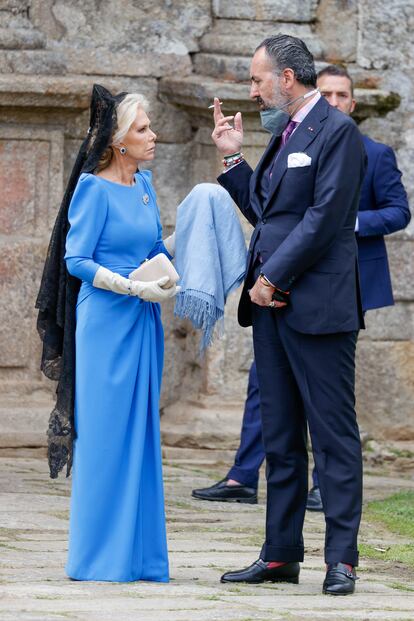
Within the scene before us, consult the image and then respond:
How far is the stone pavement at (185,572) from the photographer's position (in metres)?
4.43

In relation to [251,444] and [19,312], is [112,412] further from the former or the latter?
[19,312]

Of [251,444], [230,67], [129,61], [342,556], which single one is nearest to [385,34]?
[230,67]

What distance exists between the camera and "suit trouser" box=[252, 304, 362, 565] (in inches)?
193

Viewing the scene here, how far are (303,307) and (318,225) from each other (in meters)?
0.27

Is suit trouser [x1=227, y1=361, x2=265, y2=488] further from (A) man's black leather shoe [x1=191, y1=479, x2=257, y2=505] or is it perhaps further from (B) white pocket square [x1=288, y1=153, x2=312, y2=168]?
(B) white pocket square [x1=288, y1=153, x2=312, y2=168]

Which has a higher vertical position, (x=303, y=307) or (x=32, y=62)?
(x=32, y=62)

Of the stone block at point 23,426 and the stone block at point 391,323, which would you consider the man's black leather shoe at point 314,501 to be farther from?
the stone block at point 391,323

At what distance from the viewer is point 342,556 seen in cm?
A: 488

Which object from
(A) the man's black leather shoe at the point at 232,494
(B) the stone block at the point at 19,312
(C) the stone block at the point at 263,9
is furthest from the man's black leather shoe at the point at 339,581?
(C) the stone block at the point at 263,9

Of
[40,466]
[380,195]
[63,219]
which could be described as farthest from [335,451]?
[40,466]

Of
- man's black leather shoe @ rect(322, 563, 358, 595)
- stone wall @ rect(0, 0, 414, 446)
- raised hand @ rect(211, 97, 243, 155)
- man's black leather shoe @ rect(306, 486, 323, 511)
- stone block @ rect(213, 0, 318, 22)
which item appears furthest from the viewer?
stone block @ rect(213, 0, 318, 22)

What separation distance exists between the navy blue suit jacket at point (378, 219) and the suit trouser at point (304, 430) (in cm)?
177

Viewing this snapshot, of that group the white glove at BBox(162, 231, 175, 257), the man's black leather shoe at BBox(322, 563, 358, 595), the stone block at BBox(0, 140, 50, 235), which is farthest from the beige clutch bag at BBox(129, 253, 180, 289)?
the stone block at BBox(0, 140, 50, 235)

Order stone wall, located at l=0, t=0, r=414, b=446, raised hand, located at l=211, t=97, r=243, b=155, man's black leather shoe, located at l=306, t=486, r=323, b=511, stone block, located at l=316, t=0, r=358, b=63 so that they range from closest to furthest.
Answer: raised hand, located at l=211, t=97, r=243, b=155
man's black leather shoe, located at l=306, t=486, r=323, b=511
stone wall, located at l=0, t=0, r=414, b=446
stone block, located at l=316, t=0, r=358, b=63
